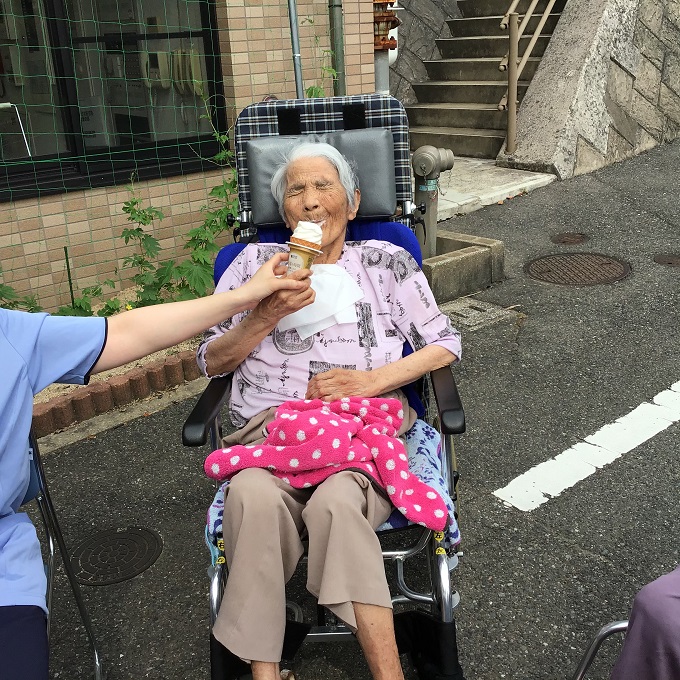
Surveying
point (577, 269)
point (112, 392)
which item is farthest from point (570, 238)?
point (112, 392)

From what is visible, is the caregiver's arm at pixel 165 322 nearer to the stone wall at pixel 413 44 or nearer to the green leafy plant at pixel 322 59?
the green leafy plant at pixel 322 59

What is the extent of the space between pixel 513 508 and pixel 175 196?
12.2 feet

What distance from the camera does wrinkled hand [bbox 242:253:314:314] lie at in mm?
2270

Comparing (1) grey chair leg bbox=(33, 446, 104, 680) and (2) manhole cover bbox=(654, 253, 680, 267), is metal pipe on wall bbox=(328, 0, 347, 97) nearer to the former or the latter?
A: (2) manhole cover bbox=(654, 253, 680, 267)

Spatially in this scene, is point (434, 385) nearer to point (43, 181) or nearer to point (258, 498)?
point (258, 498)

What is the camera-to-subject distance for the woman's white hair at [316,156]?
9.65ft

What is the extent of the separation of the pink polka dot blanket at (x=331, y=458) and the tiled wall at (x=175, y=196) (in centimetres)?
343

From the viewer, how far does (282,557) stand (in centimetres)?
225

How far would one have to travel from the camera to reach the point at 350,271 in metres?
2.92

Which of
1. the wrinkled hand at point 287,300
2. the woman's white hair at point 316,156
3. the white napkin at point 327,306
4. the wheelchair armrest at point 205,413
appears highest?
the woman's white hair at point 316,156

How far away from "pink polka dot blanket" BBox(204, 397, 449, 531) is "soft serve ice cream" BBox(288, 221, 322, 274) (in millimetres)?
471

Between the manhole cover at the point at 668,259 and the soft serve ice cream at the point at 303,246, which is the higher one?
the soft serve ice cream at the point at 303,246

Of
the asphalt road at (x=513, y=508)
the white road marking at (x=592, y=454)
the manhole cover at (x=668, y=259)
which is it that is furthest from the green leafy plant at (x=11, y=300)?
the manhole cover at (x=668, y=259)

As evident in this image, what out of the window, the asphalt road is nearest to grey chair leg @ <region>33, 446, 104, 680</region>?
the asphalt road
